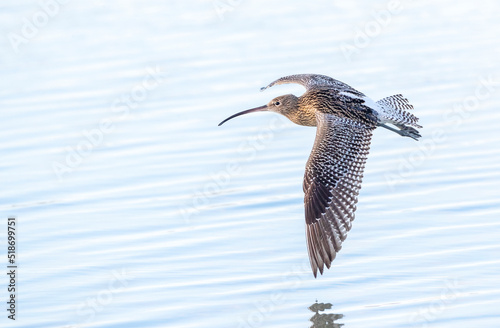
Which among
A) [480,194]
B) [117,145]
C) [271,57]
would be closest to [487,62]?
[271,57]

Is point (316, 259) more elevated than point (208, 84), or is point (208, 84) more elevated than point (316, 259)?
point (208, 84)

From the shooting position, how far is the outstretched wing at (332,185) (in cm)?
932

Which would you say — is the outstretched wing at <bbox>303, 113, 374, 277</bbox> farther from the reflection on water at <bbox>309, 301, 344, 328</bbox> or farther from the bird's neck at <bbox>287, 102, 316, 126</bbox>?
the bird's neck at <bbox>287, 102, 316, 126</bbox>

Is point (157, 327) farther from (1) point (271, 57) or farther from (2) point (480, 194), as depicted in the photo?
(1) point (271, 57)

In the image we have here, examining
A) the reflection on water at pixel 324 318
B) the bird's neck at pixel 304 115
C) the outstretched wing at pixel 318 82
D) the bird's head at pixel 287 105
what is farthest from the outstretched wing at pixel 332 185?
the bird's head at pixel 287 105

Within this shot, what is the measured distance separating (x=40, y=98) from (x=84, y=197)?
287 centimetres

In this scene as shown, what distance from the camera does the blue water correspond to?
921 centimetres

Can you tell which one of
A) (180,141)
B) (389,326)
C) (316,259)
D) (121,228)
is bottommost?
(389,326)

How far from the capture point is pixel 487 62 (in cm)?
1499

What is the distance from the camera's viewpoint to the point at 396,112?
1090 cm

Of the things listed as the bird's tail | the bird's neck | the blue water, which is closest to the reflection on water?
the blue water

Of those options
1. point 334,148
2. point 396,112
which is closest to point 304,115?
point 396,112

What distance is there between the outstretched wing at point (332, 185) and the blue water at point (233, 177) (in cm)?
37

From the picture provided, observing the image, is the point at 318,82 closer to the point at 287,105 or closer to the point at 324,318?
the point at 287,105
